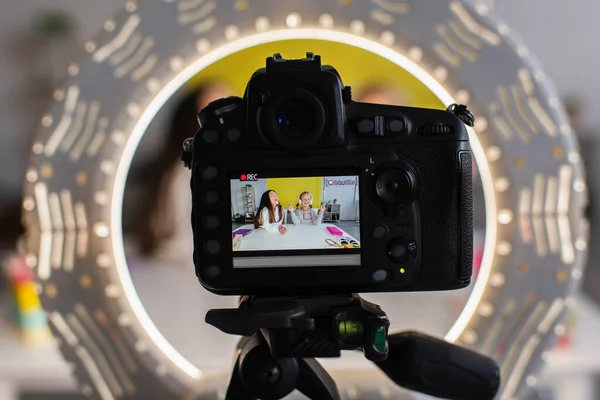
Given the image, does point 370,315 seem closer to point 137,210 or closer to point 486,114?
point 486,114

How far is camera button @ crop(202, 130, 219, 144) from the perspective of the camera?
1.75 feet

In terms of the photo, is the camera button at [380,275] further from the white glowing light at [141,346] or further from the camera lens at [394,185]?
the white glowing light at [141,346]

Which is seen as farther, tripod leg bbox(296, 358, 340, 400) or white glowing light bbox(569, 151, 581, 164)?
white glowing light bbox(569, 151, 581, 164)

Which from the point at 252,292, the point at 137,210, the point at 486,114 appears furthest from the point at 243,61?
the point at 252,292

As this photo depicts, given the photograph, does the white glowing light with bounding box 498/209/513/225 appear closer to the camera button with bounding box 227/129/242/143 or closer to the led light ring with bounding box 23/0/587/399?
the led light ring with bounding box 23/0/587/399

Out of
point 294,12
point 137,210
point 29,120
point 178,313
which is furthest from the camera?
point 29,120

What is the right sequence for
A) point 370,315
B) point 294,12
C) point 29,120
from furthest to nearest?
1. point 29,120
2. point 294,12
3. point 370,315

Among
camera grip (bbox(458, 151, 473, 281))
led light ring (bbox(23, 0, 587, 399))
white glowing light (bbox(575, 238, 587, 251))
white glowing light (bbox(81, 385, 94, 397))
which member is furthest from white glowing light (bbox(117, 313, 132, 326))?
white glowing light (bbox(575, 238, 587, 251))

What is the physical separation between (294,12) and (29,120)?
1.19 m

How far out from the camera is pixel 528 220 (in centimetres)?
70

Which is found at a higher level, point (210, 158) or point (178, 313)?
point (210, 158)

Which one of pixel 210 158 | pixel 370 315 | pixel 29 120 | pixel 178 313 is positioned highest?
pixel 29 120

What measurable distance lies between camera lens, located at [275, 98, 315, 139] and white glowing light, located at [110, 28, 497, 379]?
0.68 feet

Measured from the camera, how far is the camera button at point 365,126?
528 mm
